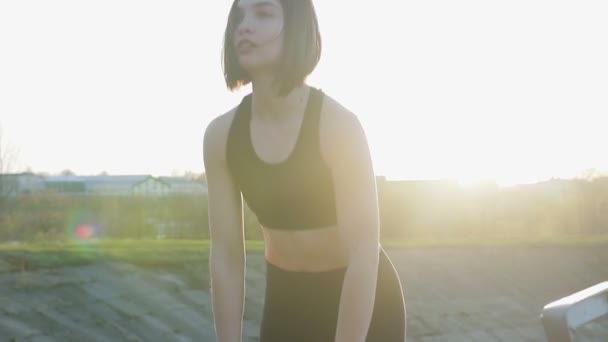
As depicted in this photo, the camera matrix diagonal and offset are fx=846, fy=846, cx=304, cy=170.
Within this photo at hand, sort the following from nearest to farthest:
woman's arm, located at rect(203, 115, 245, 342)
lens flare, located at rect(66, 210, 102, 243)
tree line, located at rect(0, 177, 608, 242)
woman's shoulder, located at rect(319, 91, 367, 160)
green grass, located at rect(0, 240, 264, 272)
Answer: woman's shoulder, located at rect(319, 91, 367, 160), woman's arm, located at rect(203, 115, 245, 342), green grass, located at rect(0, 240, 264, 272), lens flare, located at rect(66, 210, 102, 243), tree line, located at rect(0, 177, 608, 242)

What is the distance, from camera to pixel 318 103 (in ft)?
6.69

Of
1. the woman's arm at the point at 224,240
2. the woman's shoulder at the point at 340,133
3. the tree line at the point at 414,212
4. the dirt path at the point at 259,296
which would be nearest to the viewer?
the woman's shoulder at the point at 340,133

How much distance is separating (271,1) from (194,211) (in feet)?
57.7

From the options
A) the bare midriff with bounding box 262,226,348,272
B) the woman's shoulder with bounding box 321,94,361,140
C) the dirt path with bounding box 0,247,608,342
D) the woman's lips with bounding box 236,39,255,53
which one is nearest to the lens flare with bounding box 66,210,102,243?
the dirt path with bounding box 0,247,608,342

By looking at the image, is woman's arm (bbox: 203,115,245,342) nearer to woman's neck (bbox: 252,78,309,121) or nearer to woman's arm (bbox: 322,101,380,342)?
woman's neck (bbox: 252,78,309,121)

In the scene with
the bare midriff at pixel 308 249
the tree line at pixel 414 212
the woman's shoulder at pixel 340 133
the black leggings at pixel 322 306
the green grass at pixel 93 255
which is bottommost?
the tree line at pixel 414 212

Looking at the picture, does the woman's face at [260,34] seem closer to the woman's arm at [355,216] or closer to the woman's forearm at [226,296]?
the woman's arm at [355,216]

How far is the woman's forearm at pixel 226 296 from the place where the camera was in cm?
226

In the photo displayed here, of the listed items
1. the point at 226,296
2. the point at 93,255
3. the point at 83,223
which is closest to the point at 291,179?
the point at 226,296

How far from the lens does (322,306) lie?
2.17 metres

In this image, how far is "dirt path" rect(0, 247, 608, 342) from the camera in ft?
23.4

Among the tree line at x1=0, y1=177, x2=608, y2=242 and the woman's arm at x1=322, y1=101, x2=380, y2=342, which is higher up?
the woman's arm at x1=322, y1=101, x2=380, y2=342

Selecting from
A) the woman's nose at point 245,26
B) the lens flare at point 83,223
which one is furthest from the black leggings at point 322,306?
the lens flare at point 83,223

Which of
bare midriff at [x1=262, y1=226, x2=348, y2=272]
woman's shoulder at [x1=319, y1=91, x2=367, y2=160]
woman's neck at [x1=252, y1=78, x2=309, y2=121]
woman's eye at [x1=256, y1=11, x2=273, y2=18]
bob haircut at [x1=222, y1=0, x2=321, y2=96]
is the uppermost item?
woman's eye at [x1=256, y1=11, x2=273, y2=18]
